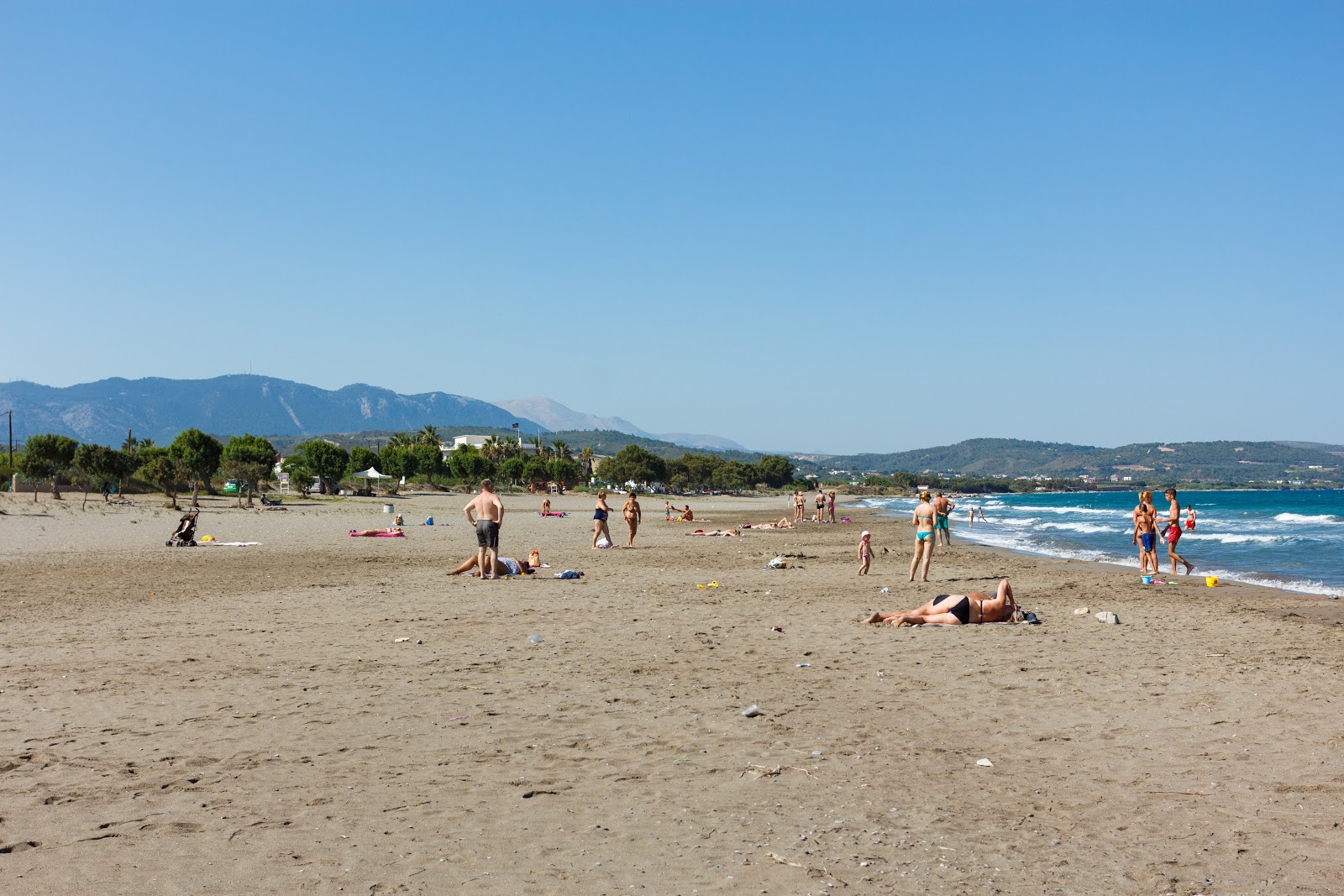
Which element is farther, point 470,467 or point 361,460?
point 470,467

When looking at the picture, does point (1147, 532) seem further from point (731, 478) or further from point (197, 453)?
point (731, 478)

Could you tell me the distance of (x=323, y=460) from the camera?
8094 centimetres

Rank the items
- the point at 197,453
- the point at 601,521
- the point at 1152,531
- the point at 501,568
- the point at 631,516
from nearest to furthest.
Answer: the point at 501,568
the point at 1152,531
the point at 601,521
the point at 631,516
the point at 197,453

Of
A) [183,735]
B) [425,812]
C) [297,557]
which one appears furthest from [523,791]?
[297,557]

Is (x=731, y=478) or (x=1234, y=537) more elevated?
(x=731, y=478)

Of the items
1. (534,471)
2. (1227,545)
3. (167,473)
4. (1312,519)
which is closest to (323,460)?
(167,473)

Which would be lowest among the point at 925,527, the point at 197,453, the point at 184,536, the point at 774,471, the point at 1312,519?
the point at 1312,519

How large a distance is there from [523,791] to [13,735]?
351cm

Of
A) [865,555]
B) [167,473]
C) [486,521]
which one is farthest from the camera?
[167,473]

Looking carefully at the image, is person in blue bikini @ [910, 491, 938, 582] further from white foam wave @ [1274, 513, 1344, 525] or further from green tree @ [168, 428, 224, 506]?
green tree @ [168, 428, 224, 506]

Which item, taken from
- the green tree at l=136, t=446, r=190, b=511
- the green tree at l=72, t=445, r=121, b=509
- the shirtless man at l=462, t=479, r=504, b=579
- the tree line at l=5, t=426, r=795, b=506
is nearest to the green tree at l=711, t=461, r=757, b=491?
the tree line at l=5, t=426, r=795, b=506

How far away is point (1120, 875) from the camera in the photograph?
4.50 metres

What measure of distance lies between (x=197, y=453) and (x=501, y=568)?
5272 centimetres

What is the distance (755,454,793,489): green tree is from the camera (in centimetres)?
17400
